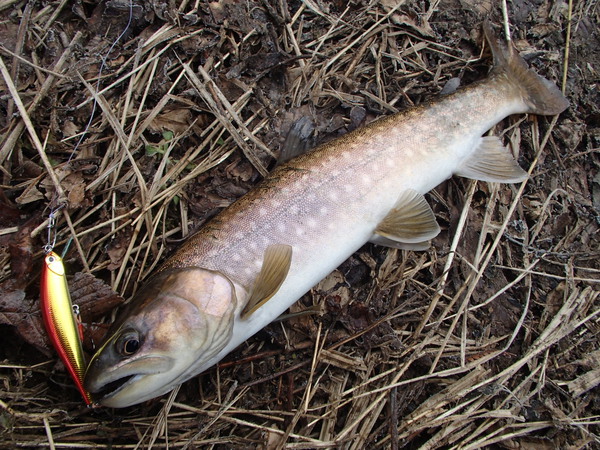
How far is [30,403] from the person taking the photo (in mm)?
2535

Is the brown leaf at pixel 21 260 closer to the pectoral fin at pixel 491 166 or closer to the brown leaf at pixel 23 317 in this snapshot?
the brown leaf at pixel 23 317

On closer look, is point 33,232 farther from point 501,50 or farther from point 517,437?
point 501,50

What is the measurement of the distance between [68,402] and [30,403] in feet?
0.71

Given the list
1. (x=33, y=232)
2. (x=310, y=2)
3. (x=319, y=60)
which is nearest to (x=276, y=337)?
(x=33, y=232)

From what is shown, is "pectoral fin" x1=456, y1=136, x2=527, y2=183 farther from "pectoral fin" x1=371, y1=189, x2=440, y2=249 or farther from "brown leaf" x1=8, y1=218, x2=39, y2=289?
"brown leaf" x1=8, y1=218, x2=39, y2=289

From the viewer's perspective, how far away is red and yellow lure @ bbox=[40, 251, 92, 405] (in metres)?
2.45

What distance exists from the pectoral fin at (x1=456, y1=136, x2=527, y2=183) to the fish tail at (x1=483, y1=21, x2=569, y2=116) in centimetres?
59

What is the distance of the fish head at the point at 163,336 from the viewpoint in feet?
7.22

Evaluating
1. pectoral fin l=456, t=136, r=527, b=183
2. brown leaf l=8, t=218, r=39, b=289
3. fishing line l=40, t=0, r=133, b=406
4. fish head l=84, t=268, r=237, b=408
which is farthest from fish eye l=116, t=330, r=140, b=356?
pectoral fin l=456, t=136, r=527, b=183

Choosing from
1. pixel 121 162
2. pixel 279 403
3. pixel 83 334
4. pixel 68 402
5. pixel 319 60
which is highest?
pixel 121 162

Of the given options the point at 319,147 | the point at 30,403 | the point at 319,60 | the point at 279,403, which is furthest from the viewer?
the point at 319,60

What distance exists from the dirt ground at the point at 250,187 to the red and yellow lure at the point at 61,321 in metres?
0.18

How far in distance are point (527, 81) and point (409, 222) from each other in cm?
185

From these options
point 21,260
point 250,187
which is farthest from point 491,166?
point 21,260
